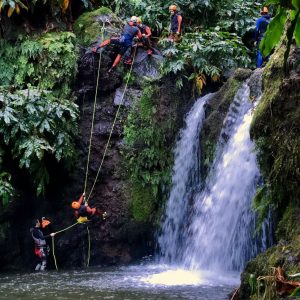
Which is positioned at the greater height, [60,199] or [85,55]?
[85,55]

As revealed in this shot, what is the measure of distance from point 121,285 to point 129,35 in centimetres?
632

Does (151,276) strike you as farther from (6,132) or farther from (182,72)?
(182,72)

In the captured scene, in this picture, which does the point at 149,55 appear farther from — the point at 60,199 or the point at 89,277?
the point at 89,277

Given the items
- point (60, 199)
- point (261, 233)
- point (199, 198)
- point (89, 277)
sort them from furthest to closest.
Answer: point (60, 199), point (199, 198), point (89, 277), point (261, 233)

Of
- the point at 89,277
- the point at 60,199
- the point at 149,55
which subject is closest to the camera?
the point at 89,277

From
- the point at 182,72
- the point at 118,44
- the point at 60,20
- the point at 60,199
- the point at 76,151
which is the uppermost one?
the point at 60,20

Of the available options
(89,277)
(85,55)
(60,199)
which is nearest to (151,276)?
(89,277)

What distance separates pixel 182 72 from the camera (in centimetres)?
1112

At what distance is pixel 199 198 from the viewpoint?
962 cm

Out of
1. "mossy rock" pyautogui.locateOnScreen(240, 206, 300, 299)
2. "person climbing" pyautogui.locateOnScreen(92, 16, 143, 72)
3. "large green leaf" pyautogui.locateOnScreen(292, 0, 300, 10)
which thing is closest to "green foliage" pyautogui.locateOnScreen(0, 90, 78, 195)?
"person climbing" pyautogui.locateOnScreen(92, 16, 143, 72)

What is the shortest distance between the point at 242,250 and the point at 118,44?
5955 mm

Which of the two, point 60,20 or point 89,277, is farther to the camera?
point 60,20

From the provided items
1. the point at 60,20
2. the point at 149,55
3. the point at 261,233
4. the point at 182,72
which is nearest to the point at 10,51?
the point at 60,20

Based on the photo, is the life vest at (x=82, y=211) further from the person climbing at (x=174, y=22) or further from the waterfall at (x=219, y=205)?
the person climbing at (x=174, y=22)
